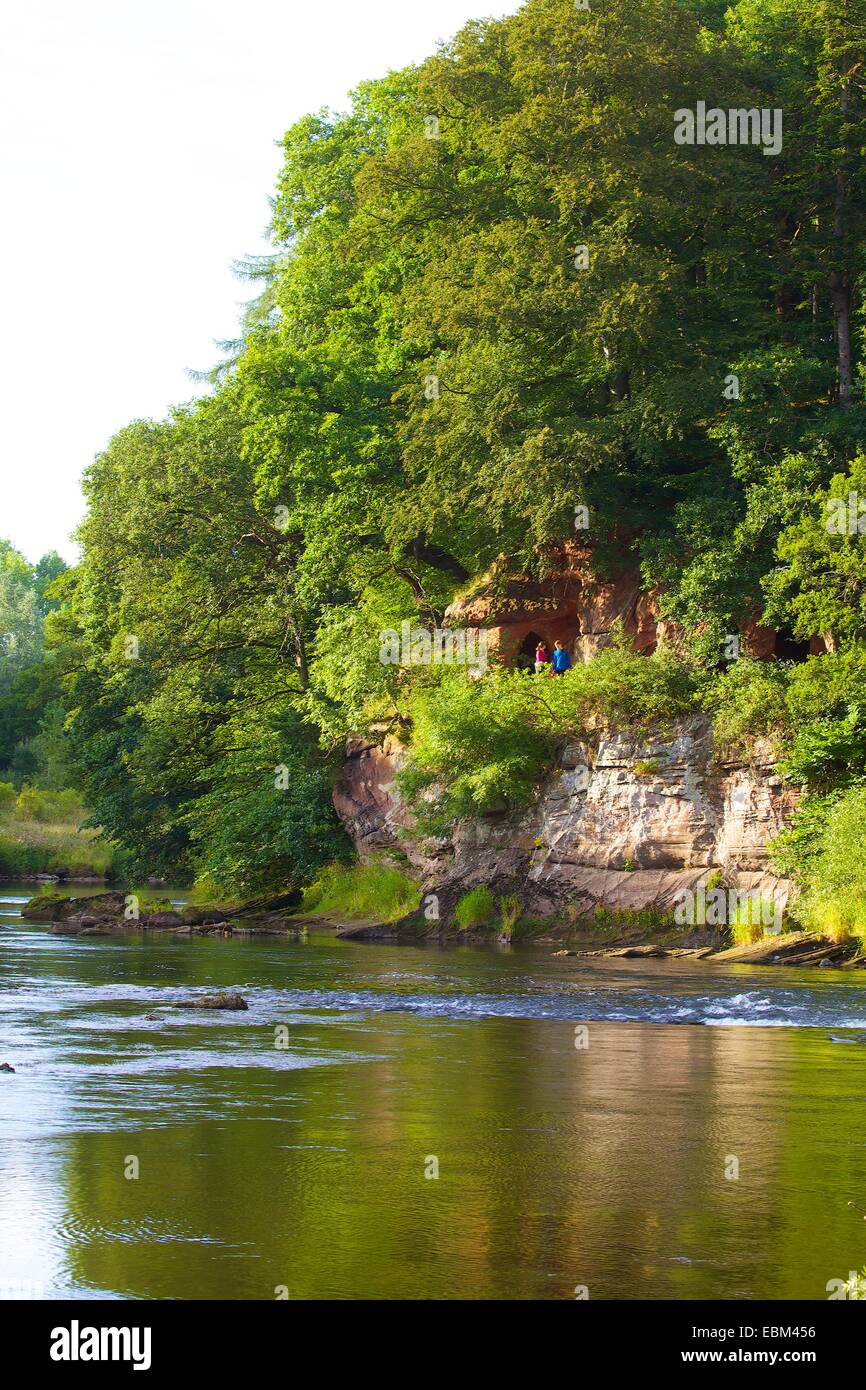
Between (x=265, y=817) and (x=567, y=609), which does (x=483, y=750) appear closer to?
(x=567, y=609)

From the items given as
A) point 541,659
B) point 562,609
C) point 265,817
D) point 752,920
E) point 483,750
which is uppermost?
point 562,609

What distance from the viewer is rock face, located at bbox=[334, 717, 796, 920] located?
3375 cm

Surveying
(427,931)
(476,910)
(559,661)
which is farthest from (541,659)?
(427,931)

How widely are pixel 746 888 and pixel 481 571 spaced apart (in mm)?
14088

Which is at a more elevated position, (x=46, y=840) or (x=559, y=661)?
(x=559, y=661)

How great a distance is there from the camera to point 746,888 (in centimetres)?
3325

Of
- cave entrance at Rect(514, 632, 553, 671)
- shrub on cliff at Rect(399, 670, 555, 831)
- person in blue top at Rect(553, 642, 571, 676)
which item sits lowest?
shrub on cliff at Rect(399, 670, 555, 831)

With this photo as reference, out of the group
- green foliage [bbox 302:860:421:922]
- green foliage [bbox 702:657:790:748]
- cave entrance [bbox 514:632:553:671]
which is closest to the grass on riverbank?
green foliage [bbox 302:860:421:922]

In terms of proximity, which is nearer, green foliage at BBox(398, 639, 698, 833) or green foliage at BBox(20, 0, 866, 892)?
green foliage at BBox(398, 639, 698, 833)

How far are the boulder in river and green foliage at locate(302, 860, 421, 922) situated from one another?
17.6m

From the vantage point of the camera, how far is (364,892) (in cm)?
4197

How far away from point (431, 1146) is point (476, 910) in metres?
25.9

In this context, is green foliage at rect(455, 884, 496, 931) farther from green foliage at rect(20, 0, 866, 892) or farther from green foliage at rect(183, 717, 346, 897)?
green foliage at rect(183, 717, 346, 897)

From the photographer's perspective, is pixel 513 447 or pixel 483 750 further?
pixel 513 447
